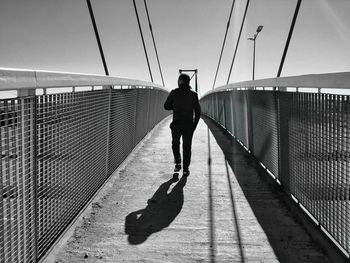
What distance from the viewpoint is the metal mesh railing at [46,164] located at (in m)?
2.38

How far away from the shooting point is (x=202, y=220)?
164 inches

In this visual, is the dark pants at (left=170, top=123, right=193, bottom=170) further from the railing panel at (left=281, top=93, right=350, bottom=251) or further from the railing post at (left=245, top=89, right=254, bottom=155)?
the railing panel at (left=281, top=93, right=350, bottom=251)

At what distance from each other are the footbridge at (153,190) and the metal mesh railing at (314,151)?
0.04 ft

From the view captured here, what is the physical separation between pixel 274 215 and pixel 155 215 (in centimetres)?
119

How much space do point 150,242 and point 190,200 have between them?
54.1 inches

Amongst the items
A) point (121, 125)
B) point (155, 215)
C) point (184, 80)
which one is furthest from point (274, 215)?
point (121, 125)

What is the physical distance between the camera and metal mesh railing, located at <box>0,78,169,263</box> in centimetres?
238

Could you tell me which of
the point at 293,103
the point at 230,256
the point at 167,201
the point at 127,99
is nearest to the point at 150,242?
the point at 230,256

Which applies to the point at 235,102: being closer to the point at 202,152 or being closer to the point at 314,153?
the point at 202,152

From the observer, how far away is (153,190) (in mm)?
5320

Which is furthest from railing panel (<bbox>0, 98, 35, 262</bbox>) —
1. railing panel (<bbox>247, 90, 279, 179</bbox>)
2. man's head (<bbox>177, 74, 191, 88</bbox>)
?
man's head (<bbox>177, 74, 191, 88</bbox>)

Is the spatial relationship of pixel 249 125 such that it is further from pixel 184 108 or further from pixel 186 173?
pixel 186 173

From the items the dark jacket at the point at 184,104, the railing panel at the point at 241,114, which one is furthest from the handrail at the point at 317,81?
the railing panel at the point at 241,114

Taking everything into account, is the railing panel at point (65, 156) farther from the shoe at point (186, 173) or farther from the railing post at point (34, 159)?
the shoe at point (186, 173)
